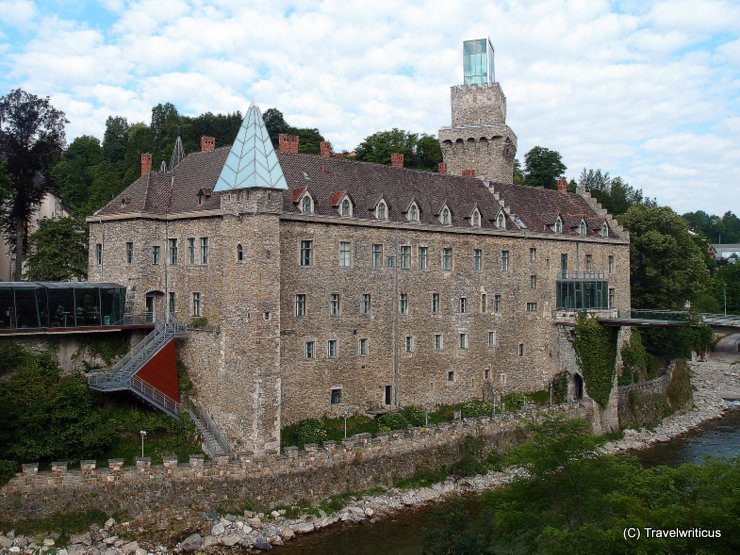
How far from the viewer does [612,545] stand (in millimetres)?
16562

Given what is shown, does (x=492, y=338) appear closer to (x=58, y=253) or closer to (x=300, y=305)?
(x=300, y=305)

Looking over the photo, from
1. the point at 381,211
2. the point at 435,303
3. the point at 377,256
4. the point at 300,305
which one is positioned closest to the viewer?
the point at 300,305

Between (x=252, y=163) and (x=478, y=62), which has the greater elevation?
(x=478, y=62)

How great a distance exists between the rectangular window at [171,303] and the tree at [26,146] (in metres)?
12.0

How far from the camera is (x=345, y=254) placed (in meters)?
39.1

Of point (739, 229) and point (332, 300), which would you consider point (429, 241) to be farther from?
point (739, 229)

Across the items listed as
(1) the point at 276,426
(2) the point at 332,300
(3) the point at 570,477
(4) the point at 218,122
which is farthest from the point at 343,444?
(4) the point at 218,122

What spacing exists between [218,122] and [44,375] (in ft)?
156

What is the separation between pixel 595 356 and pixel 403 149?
116ft

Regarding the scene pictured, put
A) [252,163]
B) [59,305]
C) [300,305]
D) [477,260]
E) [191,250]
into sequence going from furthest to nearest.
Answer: [477,260] → [191,250] → [300,305] → [252,163] → [59,305]

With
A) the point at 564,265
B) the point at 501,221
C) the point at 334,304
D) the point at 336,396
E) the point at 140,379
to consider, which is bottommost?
the point at 336,396

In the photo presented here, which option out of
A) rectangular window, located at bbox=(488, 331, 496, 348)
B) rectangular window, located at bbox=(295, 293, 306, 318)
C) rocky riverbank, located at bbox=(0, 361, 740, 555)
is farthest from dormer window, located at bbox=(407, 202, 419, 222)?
rocky riverbank, located at bbox=(0, 361, 740, 555)

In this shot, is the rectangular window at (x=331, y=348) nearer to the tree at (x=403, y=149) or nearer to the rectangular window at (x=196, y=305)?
the rectangular window at (x=196, y=305)

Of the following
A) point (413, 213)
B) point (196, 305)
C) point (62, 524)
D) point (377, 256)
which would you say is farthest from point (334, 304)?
point (62, 524)
